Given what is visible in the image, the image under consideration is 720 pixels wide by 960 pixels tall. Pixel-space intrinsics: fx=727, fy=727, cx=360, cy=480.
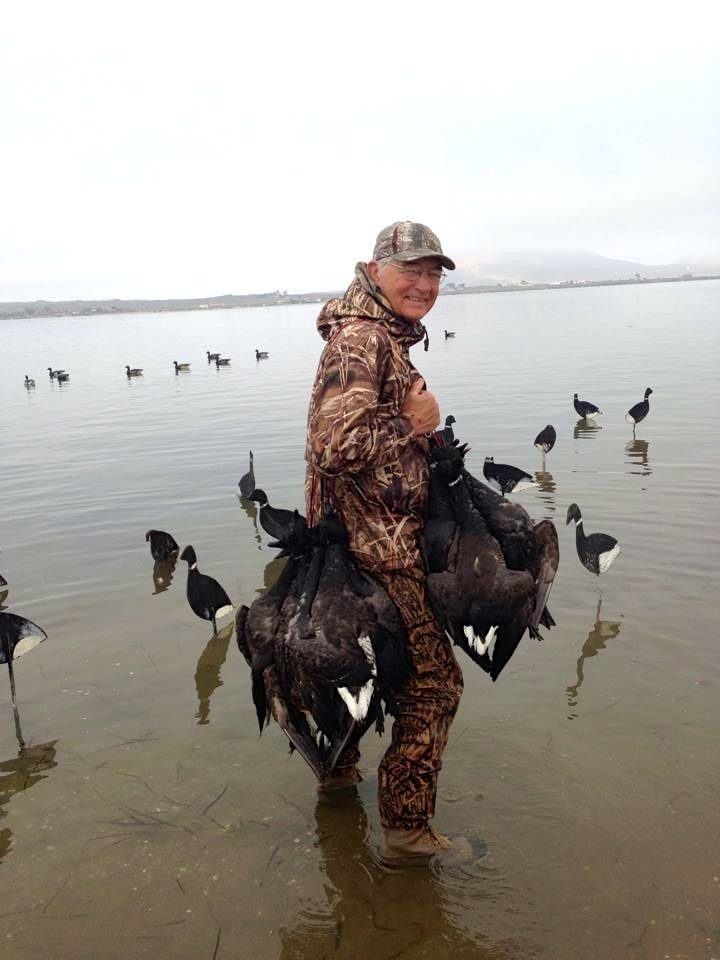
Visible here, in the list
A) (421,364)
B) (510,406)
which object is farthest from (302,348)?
(510,406)

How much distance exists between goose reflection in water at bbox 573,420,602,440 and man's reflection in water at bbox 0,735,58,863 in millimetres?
12627

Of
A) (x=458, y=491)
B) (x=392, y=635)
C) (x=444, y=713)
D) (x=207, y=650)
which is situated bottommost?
(x=207, y=650)

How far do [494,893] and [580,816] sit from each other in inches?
31.7

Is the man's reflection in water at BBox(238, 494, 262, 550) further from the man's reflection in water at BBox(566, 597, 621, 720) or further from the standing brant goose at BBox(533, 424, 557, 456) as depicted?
the standing brant goose at BBox(533, 424, 557, 456)

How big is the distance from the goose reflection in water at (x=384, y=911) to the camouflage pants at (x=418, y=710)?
0.35m

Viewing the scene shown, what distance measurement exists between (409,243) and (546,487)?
8.95 metres

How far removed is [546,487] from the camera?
11.8 metres

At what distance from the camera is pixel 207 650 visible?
6.96m

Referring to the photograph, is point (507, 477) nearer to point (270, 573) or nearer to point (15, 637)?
point (270, 573)

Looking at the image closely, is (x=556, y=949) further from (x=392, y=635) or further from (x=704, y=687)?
(x=704, y=687)

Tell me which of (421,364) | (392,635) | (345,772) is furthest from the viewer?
(421,364)

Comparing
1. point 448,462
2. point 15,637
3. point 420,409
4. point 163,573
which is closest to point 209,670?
point 15,637

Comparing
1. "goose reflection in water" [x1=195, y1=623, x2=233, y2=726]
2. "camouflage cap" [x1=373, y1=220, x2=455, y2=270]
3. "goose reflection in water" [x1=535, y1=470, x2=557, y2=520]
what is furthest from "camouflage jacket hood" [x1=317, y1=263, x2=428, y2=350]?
"goose reflection in water" [x1=535, y1=470, x2=557, y2=520]

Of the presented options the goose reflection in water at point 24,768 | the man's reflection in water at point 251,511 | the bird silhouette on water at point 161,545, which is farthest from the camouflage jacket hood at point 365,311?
the man's reflection in water at point 251,511
